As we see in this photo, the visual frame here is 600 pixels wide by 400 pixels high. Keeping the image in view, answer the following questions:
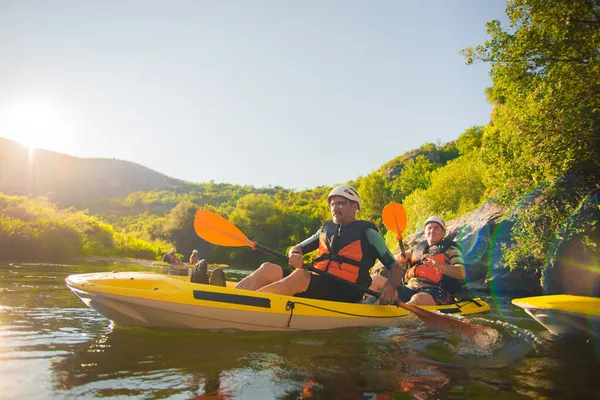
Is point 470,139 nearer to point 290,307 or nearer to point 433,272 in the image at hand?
point 433,272

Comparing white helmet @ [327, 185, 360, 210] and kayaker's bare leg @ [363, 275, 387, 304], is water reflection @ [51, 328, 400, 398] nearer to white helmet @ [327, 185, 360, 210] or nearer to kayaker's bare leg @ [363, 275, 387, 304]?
kayaker's bare leg @ [363, 275, 387, 304]

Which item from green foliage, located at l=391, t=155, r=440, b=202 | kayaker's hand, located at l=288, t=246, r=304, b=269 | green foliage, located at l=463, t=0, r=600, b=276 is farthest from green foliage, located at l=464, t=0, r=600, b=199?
green foliage, located at l=391, t=155, r=440, b=202

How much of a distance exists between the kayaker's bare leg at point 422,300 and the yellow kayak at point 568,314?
103 centimetres

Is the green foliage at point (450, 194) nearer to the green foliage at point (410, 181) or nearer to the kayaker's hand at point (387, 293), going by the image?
the kayaker's hand at point (387, 293)

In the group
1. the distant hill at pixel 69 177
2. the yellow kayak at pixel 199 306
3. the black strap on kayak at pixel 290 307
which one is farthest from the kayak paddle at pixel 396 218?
the distant hill at pixel 69 177

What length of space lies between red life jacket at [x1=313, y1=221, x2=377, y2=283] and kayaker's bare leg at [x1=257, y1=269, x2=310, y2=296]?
26 cm

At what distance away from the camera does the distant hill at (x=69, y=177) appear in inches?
3056

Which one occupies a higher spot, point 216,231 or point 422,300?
point 216,231

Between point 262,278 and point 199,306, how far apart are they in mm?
774

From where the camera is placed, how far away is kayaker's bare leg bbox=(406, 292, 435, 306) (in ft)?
16.1

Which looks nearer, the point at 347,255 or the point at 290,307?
the point at 290,307

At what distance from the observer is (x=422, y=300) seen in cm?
494

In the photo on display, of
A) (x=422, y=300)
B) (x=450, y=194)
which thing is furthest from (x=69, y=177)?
(x=422, y=300)

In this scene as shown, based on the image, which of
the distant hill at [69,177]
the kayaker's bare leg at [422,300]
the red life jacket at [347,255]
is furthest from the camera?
the distant hill at [69,177]
